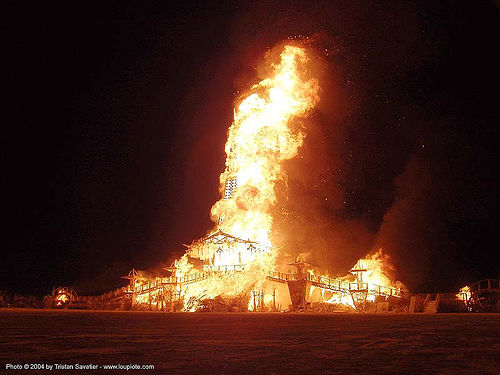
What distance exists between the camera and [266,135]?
46656mm

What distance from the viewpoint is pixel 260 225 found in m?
47.2

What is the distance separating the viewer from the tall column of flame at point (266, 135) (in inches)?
1839

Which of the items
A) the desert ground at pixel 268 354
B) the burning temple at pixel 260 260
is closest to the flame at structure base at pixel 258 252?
the burning temple at pixel 260 260

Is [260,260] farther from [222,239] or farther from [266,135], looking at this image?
[266,135]

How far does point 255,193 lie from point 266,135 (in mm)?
5569

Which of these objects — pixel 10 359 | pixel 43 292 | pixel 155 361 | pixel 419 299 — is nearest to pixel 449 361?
pixel 155 361

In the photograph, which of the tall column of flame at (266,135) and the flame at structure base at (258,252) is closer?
the flame at structure base at (258,252)

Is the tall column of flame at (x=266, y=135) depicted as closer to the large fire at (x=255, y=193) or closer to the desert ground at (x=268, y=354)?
the large fire at (x=255, y=193)

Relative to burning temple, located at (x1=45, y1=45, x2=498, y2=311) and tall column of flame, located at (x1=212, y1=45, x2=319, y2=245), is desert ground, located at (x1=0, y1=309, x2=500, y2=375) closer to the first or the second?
burning temple, located at (x1=45, y1=45, x2=498, y2=311)

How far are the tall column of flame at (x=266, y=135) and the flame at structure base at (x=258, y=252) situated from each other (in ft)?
0.31

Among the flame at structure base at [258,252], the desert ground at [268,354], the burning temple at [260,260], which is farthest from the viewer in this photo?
the flame at structure base at [258,252]

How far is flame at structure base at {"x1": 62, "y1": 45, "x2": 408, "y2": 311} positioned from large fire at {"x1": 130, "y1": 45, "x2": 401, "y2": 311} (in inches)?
3.7

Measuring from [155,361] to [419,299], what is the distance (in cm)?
3058

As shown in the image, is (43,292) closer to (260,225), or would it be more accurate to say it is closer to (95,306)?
(95,306)
